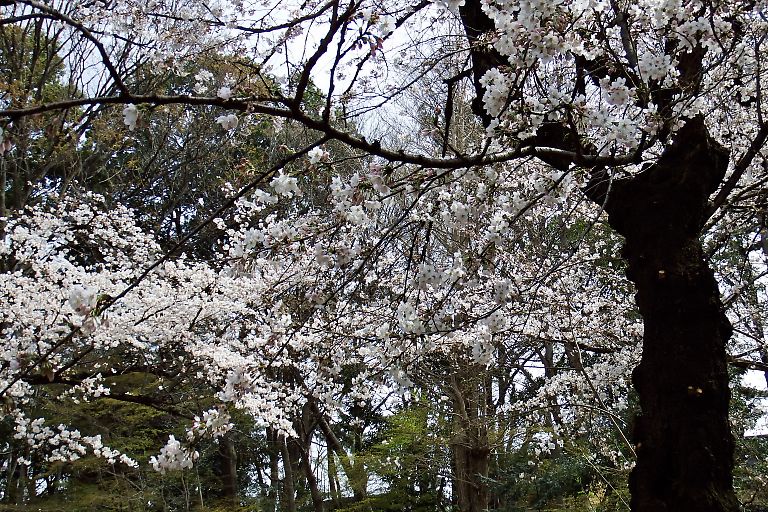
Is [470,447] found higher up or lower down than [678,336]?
lower down

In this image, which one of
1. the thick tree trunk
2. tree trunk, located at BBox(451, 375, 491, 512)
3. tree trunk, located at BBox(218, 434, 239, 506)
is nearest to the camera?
the thick tree trunk

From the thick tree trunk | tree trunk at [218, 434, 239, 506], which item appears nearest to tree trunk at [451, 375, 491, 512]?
tree trunk at [218, 434, 239, 506]

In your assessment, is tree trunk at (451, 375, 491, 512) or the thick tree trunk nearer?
the thick tree trunk

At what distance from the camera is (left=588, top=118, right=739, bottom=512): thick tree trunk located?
1.88 m

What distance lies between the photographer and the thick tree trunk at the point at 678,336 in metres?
1.88

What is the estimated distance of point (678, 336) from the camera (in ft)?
6.65

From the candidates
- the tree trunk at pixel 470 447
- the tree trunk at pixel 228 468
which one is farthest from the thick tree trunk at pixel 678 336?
the tree trunk at pixel 228 468

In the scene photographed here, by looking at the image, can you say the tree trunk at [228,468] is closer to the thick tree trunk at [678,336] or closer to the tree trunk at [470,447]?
the tree trunk at [470,447]

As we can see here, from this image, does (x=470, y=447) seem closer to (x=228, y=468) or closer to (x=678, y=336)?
(x=228, y=468)

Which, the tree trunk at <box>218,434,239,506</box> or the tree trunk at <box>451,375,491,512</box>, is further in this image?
the tree trunk at <box>218,434,239,506</box>

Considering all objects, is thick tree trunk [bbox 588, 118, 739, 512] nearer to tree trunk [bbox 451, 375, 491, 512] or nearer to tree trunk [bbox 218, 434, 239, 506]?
tree trunk [bbox 451, 375, 491, 512]

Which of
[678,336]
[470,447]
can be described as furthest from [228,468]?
[678,336]

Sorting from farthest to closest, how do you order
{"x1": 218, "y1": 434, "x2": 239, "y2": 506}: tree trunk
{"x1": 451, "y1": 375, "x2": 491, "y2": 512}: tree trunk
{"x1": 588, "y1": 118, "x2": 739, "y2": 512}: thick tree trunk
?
{"x1": 218, "y1": 434, "x2": 239, "y2": 506}: tree trunk, {"x1": 451, "y1": 375, "x2": 491, "y2": 512}: tree trunk, {"x1": 588, "y1": 118, "x2": 739, "y2": 512}: thick tree trunk

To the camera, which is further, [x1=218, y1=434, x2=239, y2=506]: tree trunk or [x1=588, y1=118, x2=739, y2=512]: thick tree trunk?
[x1=218, y1=434, x2=239, y2=506]: tree trunk
